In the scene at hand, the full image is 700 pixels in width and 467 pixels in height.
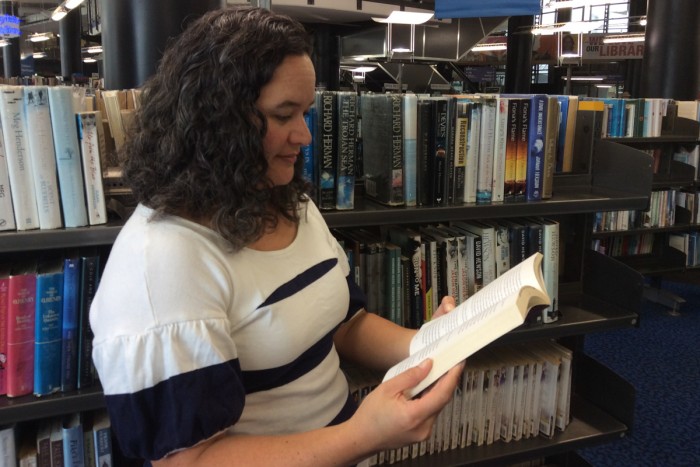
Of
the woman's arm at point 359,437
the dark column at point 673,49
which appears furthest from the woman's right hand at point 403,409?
the dark column at point 673,49

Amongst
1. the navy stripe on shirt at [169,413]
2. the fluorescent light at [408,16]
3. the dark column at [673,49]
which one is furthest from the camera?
the fluorescent light at [408,16]

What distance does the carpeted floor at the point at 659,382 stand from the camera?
9.23 ft

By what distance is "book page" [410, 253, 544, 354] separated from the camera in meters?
1.09

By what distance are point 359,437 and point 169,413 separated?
32 centimetres

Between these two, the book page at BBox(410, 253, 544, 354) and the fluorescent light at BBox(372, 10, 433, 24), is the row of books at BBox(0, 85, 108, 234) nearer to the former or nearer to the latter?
the book page at BBox(410, 253, 544, 354)

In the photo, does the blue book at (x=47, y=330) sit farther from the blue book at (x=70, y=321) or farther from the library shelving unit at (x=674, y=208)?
the library shelving unit at (x=674, y=208)

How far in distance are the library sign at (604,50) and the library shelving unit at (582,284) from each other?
1250cm

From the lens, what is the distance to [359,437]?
1027 mm

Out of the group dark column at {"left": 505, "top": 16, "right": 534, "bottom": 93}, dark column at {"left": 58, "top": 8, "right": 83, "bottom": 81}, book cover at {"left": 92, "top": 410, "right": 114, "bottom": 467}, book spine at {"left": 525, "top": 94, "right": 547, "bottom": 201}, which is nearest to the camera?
book cover at {"left": 92, "top": 410, "right": 114, "bottom": 467}

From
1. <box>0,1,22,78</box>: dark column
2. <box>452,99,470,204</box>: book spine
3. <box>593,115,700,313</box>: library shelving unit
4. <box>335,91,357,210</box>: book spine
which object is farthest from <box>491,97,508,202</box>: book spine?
<box>0,1,22,78</box>: dark column

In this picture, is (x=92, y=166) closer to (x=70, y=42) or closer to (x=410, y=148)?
(x=410, y=148)

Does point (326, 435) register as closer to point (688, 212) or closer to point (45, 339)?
point (45, 339)

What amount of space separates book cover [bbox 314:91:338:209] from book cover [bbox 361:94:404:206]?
0.16 meters

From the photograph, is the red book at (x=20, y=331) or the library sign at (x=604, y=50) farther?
the library sign at (x=604, y=50)
